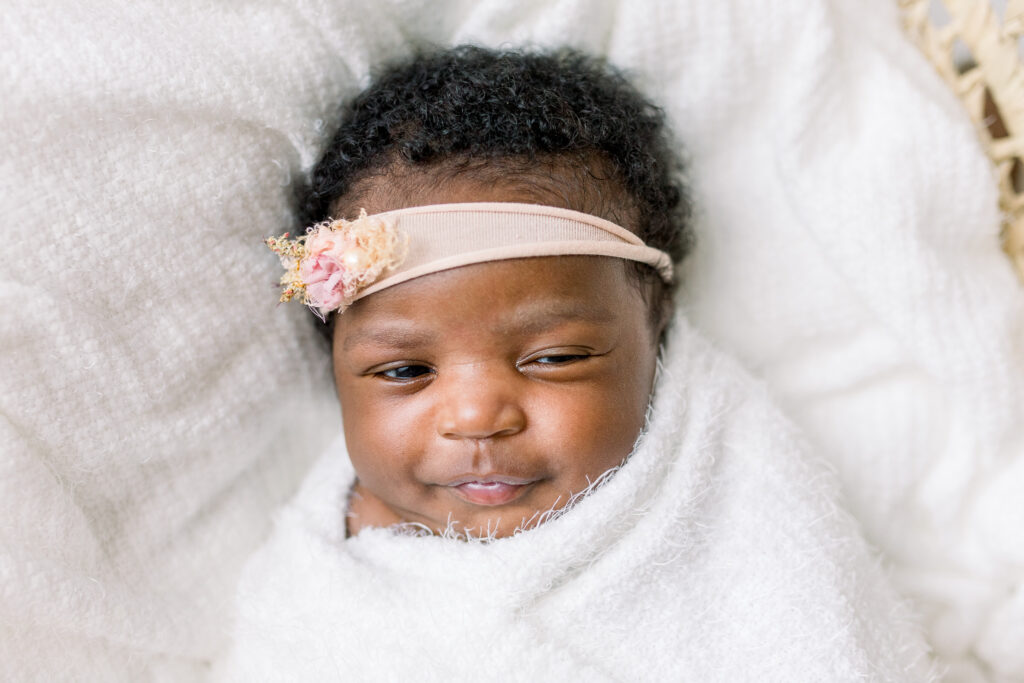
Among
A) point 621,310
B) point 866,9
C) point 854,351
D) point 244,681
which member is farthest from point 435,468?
point 866,9

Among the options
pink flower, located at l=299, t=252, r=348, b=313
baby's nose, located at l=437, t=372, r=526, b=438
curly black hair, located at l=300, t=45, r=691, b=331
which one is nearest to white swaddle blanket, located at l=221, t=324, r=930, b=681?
baby's nose, located at l=437, t=372, r=526, b=438

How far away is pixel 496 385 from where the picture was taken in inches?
44.8

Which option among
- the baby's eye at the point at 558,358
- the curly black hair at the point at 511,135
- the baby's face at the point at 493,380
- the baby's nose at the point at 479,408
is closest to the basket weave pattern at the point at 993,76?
the curly black hair at the point at 511,135

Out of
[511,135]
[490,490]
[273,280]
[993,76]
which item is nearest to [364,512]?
[490,490]

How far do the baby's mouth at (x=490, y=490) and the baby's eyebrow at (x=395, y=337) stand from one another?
21 cm

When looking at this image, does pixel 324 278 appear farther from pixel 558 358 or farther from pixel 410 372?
pixel 558 358

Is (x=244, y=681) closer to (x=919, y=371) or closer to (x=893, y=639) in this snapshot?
(x=893, y=639)

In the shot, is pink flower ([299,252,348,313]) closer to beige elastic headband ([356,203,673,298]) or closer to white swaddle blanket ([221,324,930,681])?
beige elastic headband ([356,203,673,298])

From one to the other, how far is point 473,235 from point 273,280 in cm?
46

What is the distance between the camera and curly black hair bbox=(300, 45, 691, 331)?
118 cm

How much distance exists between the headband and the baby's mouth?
31 centimetres

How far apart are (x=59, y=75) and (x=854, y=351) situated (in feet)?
4.54

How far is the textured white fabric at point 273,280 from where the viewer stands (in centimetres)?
118

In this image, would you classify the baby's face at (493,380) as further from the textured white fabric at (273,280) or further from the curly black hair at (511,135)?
the textured white fabric at (273,280)
